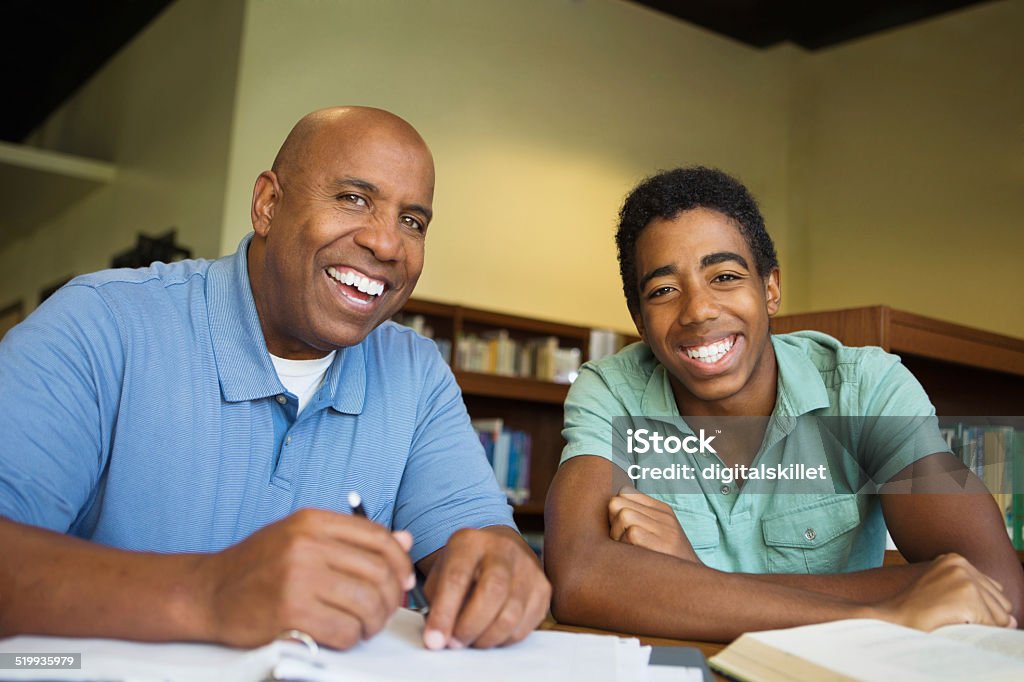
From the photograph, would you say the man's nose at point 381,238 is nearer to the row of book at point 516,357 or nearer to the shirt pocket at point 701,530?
the shirt pocket at point 701,530

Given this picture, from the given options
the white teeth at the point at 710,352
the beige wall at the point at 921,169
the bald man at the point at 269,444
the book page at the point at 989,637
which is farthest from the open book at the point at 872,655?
the beige wall at the point at 921,169

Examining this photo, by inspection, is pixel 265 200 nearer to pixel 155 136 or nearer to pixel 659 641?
pixel 659 641

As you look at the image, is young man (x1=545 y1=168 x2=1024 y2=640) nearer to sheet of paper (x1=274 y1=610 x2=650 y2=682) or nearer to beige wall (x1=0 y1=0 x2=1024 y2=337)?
sheet of paper (x1=274 y1=610 x2=650 y2=682)

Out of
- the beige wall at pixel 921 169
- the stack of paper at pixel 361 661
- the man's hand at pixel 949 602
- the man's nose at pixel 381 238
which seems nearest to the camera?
the stack of paper at pixel 361 661

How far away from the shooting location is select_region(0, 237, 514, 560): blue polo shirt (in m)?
1.16

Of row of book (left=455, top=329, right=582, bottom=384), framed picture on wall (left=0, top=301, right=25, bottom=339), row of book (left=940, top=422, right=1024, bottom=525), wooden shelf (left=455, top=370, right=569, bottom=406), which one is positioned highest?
framed picture on wall (left=0, top=301, right=25, bottom=339)

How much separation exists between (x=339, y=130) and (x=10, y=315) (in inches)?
342

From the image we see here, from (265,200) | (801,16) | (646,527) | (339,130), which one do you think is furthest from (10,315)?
(646,527)

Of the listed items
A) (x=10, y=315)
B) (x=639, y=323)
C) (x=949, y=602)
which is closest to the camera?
(x=949, y=602)

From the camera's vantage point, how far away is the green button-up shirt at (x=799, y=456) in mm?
1585

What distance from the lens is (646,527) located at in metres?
1.36

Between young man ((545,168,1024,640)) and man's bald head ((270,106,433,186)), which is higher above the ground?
man's bald head ((270,106,433,186))

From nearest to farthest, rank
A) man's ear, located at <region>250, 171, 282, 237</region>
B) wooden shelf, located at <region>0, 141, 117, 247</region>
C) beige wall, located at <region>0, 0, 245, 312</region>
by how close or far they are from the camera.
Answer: man's ear, located at <region>250, 171, 282, 237</region>
beige wall, located at <region>0, 0, 245, 312</region>
wooden shelf, located at <region>0, 141, 117, 247</region>

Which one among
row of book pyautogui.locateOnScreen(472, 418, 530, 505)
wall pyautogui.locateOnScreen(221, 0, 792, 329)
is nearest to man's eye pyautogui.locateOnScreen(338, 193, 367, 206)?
wall pyautogui.locateOnScreen(221, 0, 792, 329)
